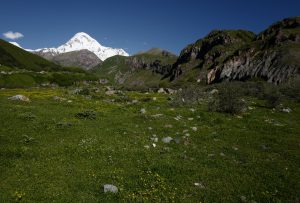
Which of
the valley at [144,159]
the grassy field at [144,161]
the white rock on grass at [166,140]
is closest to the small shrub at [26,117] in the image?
the grassy field at [144,161]

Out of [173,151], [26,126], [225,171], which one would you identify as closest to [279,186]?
[225,171]

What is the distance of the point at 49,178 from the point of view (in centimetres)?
1319

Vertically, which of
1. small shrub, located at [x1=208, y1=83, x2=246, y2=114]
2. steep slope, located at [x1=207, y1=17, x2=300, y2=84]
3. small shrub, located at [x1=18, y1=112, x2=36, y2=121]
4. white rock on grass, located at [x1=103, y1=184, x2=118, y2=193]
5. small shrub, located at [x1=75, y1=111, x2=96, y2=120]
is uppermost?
steep slope, located at [x1=207, y1=17, x2=300, y2=84]

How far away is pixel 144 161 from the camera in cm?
1571

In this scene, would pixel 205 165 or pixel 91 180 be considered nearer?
pixel 91 180

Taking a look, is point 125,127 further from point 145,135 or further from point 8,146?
point 8,146

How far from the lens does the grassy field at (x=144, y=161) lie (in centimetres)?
1224

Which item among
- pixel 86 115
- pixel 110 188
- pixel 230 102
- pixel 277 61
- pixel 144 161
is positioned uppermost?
pixel 277 61

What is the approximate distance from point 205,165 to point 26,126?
48.5 feet

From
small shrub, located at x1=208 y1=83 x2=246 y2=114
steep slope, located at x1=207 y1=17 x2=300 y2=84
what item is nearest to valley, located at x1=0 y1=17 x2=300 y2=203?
small shrub, located at x1=208 y1=83 x2=246 y2=114

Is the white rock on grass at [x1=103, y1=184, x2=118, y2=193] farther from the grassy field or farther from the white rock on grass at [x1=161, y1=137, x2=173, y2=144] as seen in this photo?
the white rock on grass at [x1=161, y1=137, x2=173, y2=144]

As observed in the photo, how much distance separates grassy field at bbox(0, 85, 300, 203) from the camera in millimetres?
12242

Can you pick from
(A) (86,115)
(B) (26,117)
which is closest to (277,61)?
(A) (86,115)

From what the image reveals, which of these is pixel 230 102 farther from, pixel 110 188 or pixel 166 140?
pixel 110 188
